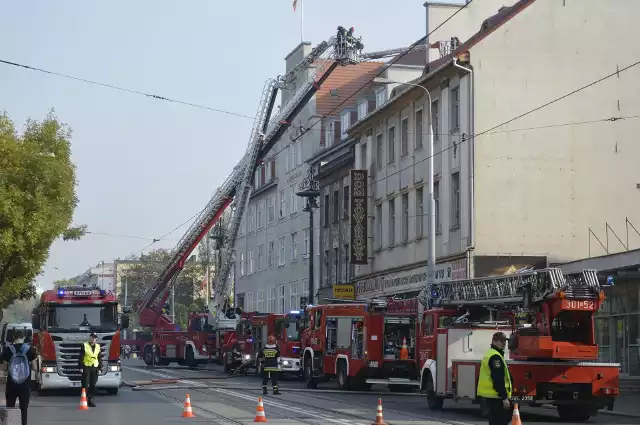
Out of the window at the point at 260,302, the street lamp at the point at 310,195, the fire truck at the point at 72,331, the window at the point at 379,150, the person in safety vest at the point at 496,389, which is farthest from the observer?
the window at the point at 260,302

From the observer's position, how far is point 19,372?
19750 millimetres

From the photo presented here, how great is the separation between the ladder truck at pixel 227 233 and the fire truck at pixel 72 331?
1443cm

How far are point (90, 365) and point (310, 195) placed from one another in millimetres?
23963

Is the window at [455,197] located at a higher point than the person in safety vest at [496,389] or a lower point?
higher

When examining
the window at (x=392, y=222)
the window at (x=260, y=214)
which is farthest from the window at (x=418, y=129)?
the window at (x=260, y=214)

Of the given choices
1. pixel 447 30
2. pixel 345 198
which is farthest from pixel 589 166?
pixel 345 198

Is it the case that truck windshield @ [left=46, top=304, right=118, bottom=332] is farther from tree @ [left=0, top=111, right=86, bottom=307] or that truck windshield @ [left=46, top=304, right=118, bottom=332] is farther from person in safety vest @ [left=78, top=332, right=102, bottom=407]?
tree @ [left=0, top=111, right=86, bottom=307]

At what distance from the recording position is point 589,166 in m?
Answer: 41.9

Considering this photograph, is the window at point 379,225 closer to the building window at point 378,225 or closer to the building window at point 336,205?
the building window at point 378,225

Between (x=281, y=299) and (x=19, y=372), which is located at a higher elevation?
(x=281, y=299)

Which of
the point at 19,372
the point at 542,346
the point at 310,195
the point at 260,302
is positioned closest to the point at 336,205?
the point at 310,195

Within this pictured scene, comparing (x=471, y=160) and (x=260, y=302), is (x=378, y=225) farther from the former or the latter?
(x=260, y=302)

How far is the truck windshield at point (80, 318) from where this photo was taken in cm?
3092

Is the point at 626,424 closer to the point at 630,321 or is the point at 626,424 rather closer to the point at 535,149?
the point at 630,321
